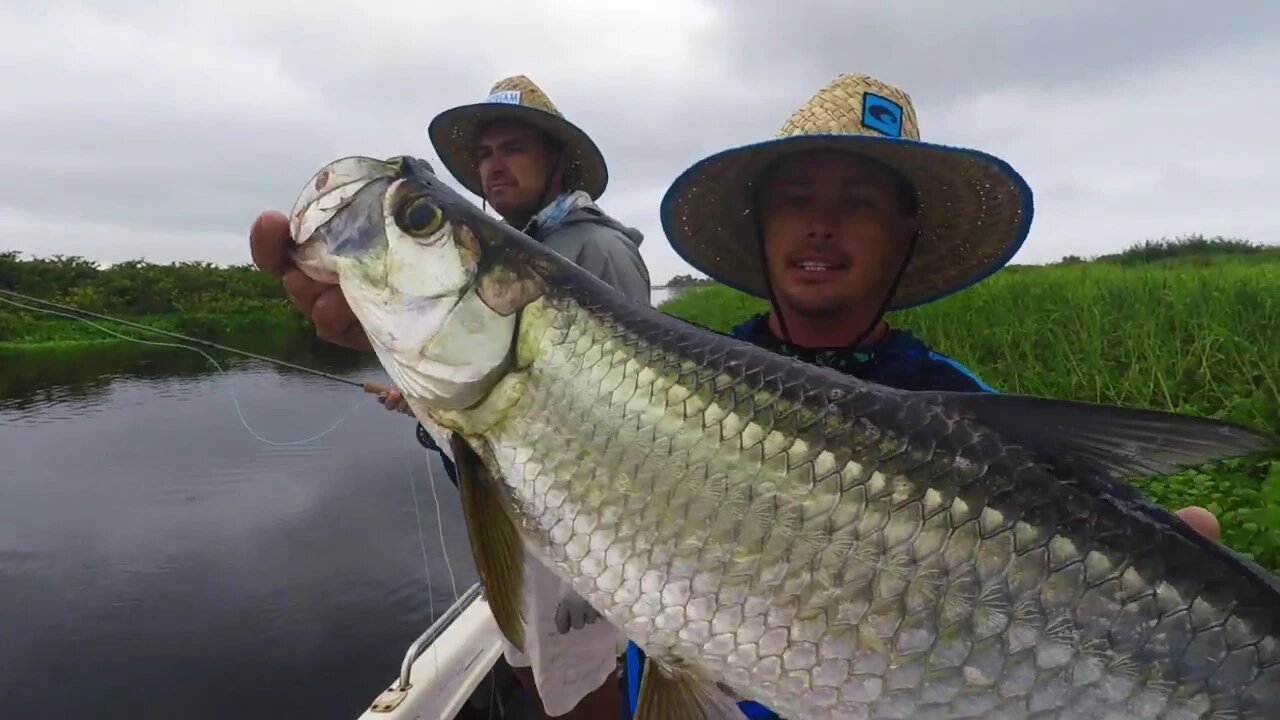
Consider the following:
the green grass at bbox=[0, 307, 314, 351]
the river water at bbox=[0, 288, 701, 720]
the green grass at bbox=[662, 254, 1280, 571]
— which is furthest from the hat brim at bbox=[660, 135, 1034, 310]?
the green grass at bbox=[0, 307, 314, 351]

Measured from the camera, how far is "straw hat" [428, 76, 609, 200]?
12.6ft

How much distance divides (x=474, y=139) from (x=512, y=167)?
13.9 inches

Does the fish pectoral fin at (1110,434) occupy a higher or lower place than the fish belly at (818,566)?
higher

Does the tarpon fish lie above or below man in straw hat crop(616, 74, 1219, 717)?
below

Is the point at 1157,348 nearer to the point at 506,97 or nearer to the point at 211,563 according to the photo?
the point at 506,97

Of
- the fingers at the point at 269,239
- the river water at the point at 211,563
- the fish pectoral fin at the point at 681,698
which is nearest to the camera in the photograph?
the fish pectoral fin at the point at 681,698

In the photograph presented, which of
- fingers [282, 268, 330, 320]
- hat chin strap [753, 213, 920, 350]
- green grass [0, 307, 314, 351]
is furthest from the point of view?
green grass [0, 307, 314, 351]

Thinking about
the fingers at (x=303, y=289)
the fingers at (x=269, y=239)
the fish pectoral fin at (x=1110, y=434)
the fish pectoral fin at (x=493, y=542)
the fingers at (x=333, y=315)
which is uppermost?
the fingers at (x=269, y=239)

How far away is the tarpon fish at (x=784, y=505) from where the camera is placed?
1157 mm

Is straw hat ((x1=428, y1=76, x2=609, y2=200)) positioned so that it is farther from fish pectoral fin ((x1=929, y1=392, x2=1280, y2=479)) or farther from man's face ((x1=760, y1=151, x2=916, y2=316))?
fish pectoral fin ((x1=929, y1=392, x2=1280, y2=479))

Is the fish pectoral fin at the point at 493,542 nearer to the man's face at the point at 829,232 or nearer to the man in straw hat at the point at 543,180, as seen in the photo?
the man in straw hat at the point at 543,180

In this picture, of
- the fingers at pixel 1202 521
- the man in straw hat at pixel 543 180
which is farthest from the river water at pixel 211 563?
the fingers at pixel 1202 521

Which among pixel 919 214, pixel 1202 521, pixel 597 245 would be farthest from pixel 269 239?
pixel 1202 521

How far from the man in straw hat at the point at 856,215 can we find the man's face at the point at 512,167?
1615 mm
